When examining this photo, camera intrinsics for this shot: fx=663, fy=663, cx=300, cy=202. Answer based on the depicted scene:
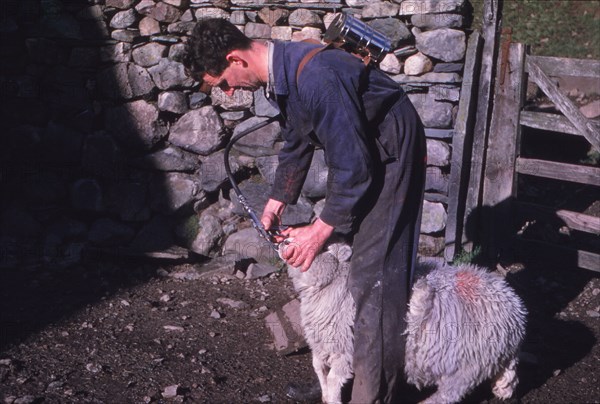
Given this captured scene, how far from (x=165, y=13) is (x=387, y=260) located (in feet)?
13.1

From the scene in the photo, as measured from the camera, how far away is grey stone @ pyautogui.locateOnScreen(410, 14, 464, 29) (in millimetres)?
5843

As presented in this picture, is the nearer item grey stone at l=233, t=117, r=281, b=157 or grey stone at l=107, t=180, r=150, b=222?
grey stone at l=233, t=117, r=281, b=157

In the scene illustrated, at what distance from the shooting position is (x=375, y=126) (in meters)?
3.46

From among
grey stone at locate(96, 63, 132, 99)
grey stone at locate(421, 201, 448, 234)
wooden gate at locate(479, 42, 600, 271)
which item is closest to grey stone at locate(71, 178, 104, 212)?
grey stone at locate(96, 63, 132, 99)

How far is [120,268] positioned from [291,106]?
344 centimetres

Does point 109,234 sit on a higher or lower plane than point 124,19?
lower

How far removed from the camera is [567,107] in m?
5.64

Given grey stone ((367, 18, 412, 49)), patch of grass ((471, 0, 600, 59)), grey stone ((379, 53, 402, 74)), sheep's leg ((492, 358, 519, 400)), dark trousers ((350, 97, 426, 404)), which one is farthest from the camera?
patch of grass ((471, 0, 600, 59))

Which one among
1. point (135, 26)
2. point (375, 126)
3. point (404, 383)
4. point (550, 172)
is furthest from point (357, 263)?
point (135, 26)

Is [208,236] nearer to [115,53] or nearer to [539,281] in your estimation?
[115,53]

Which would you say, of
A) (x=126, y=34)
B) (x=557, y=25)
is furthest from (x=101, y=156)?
(x=557, y=25)

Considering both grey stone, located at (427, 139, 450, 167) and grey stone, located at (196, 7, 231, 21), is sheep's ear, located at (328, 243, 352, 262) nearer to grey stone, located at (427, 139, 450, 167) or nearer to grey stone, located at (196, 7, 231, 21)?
grey stone, located at (427, 139, 450, 167)

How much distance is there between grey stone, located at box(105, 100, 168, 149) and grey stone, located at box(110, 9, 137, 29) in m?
0.75

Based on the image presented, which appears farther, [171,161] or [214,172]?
[171,161]
